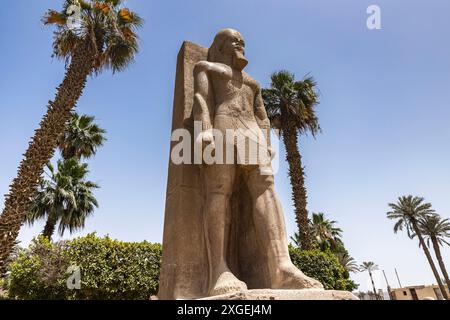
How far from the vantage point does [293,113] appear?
18.2 meters

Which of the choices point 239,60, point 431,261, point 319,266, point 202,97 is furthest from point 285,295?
point 431,261

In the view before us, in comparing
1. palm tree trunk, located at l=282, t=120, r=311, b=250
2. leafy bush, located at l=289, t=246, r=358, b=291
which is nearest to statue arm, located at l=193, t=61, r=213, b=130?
leafy bush, located at l=289, t=246, r=358, b=291

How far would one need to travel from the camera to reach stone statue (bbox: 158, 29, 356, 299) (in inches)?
132

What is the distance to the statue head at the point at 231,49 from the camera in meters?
4.15

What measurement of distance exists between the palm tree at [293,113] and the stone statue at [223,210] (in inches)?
505

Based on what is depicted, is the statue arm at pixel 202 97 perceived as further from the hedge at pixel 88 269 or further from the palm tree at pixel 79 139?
the palm tree at pixel 79 139

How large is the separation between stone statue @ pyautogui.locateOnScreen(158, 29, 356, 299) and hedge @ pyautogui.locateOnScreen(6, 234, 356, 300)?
9.39 metres

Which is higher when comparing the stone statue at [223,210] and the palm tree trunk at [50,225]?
the palm tree trunk at [50,225]

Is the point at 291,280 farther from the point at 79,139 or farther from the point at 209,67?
the point at 79,139

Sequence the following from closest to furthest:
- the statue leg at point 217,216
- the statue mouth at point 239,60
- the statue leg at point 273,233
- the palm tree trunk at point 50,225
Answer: the statue leg at point 273,233, the statue leg at point 217,216, the statue mouth at point 239,60, the palm tree trunk at point 50,225

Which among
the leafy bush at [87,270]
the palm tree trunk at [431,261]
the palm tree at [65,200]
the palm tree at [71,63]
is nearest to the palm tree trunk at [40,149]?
the palm tree at [71,63]

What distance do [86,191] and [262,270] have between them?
18.7 m
